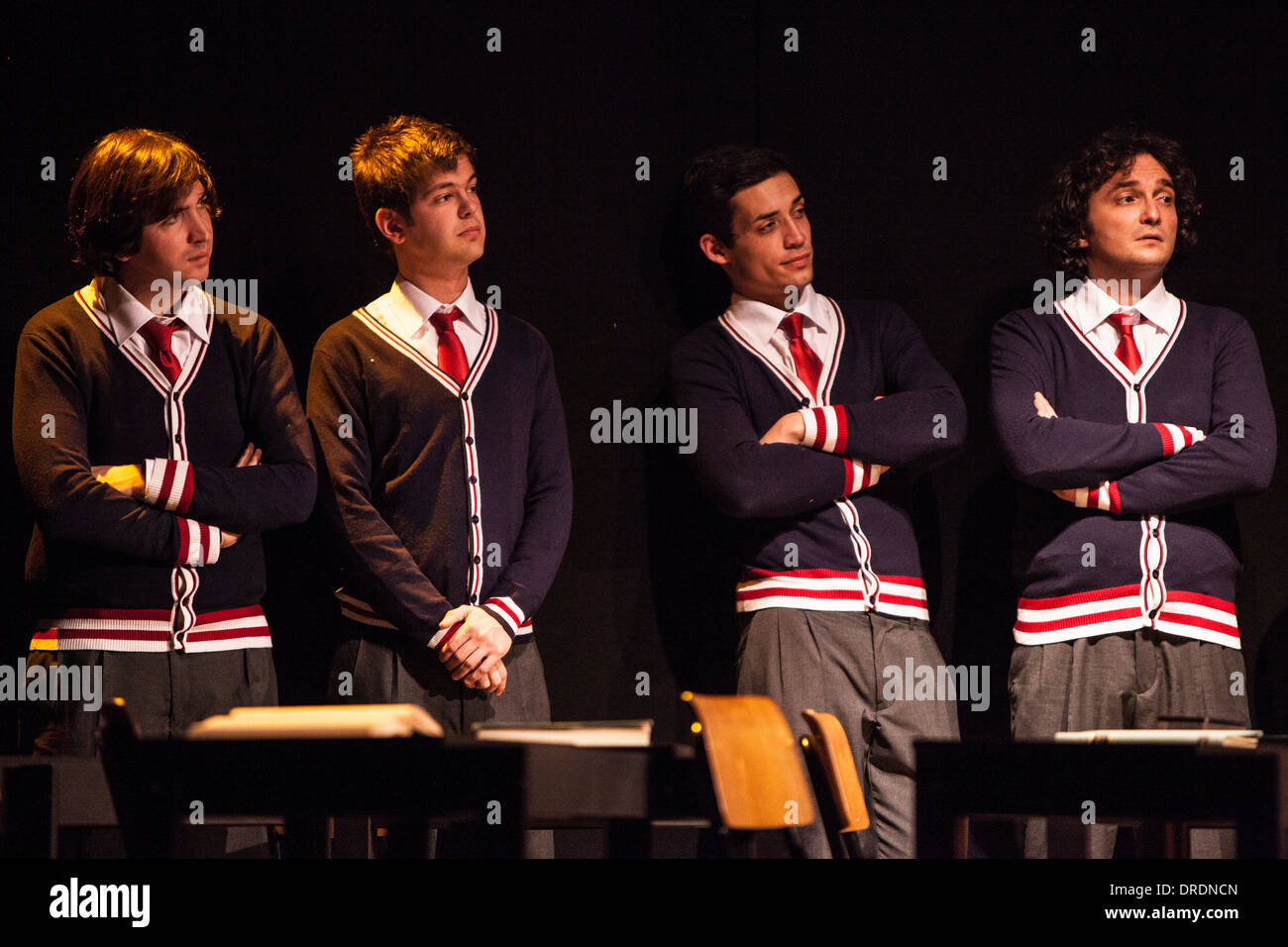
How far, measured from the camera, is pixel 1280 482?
15.5 ft

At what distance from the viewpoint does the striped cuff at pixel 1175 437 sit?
402 centimetres

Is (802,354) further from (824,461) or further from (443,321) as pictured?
(443,321)

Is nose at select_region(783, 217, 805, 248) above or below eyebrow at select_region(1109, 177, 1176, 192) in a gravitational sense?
below

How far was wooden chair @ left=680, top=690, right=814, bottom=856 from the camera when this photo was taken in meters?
2.75

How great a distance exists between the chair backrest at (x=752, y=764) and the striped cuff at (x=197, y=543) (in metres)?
1.50

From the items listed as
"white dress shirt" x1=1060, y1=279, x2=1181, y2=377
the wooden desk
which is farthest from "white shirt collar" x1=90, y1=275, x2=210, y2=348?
"white dress shirt" x1=1060, y1=279, x2=1181, y2=377

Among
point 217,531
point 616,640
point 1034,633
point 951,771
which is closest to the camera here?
point 951,771

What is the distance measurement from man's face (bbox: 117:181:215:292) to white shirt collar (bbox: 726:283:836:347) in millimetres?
1454

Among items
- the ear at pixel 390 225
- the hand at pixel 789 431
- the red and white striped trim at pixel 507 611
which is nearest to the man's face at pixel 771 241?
the hand at pixel 789 431

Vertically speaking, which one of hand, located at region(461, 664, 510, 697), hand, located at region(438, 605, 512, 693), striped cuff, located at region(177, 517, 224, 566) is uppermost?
striped cuff, located at region(177, 517, 224, 566)

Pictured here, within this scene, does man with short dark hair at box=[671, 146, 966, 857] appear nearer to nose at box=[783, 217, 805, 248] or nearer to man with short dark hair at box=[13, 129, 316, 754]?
nose at box=[783, 217, 805, 248]
